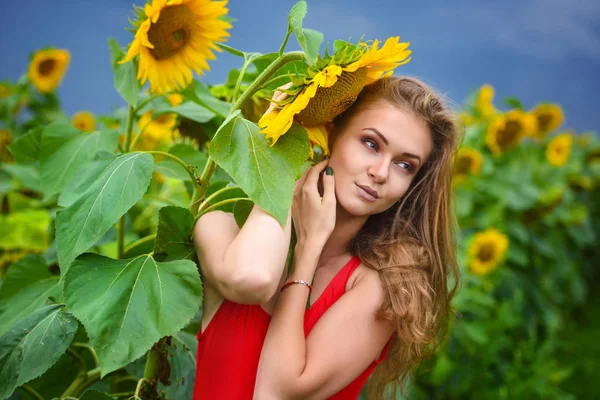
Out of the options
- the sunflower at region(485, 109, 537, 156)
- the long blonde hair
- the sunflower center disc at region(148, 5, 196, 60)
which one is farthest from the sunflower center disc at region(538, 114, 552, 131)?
the sunflower center disc at region(148, 5, 196, 60)

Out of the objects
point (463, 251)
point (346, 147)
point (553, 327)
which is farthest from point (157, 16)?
point (553, 327)

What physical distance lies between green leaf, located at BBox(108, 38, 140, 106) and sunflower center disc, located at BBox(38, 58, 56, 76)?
1653mm

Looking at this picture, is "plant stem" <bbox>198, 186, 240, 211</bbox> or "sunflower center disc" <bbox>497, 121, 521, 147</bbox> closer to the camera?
"plant stem" <bbox>198, 186, 240, 211</bbox>

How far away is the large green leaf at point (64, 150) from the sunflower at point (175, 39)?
6.2 inches

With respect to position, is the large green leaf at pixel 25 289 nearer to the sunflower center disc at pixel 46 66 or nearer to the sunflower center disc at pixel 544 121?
the sunflower center disc at pixel 46 66

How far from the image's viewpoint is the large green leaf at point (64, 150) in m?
1.25

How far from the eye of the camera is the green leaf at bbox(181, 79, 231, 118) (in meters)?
1.18

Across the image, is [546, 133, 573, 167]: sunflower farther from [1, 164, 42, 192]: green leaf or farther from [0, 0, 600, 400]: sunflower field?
[1, 164, 42, 192]: green leaf

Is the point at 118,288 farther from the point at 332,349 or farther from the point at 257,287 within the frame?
the point at 332,349

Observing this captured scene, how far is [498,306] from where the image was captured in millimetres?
3023

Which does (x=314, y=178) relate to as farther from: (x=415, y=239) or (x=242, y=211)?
(x=415, y=239)

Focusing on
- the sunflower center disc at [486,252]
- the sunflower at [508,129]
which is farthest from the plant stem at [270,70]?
the sunflower at [508,129]

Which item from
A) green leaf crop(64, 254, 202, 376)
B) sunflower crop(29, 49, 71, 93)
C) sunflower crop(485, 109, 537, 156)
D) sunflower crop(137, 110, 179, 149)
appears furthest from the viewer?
sunflower crop(485, 109, 537, 156)

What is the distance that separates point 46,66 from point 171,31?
1860mm
